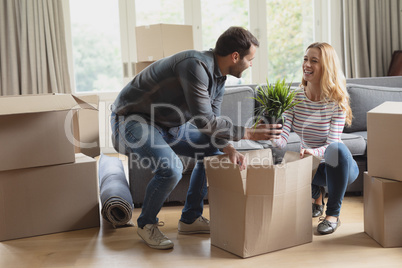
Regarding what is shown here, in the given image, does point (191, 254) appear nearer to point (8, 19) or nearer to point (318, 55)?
point (318, 55)

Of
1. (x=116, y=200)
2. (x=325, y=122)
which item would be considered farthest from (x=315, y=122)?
(x=116, y=200)

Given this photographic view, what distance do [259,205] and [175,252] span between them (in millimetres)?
501

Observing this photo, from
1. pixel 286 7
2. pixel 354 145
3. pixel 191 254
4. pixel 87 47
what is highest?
pixel 286 7

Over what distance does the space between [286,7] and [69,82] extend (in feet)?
8.58

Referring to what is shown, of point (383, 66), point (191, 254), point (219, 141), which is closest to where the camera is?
point (191, 254)

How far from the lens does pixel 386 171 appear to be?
2207mm

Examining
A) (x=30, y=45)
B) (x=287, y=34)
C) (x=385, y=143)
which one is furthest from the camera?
(x=287, y=34)

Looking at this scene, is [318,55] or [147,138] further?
[318,55]

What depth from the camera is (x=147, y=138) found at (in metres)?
2.25

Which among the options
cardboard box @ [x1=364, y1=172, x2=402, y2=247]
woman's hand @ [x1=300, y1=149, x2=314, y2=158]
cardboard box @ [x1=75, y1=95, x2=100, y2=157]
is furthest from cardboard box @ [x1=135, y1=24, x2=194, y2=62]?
cardboard box @ [x1=364, y1=172, x2=402, y2=247]

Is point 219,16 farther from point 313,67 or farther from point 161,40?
point 313,67

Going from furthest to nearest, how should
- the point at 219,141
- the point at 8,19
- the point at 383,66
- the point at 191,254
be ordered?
the point at 383,66 → the point at 8,19 → the point at 219,141 → the point at 191,254

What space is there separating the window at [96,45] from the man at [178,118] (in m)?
3.14

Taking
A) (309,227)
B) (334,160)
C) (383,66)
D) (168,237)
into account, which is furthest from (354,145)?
(383,66)
